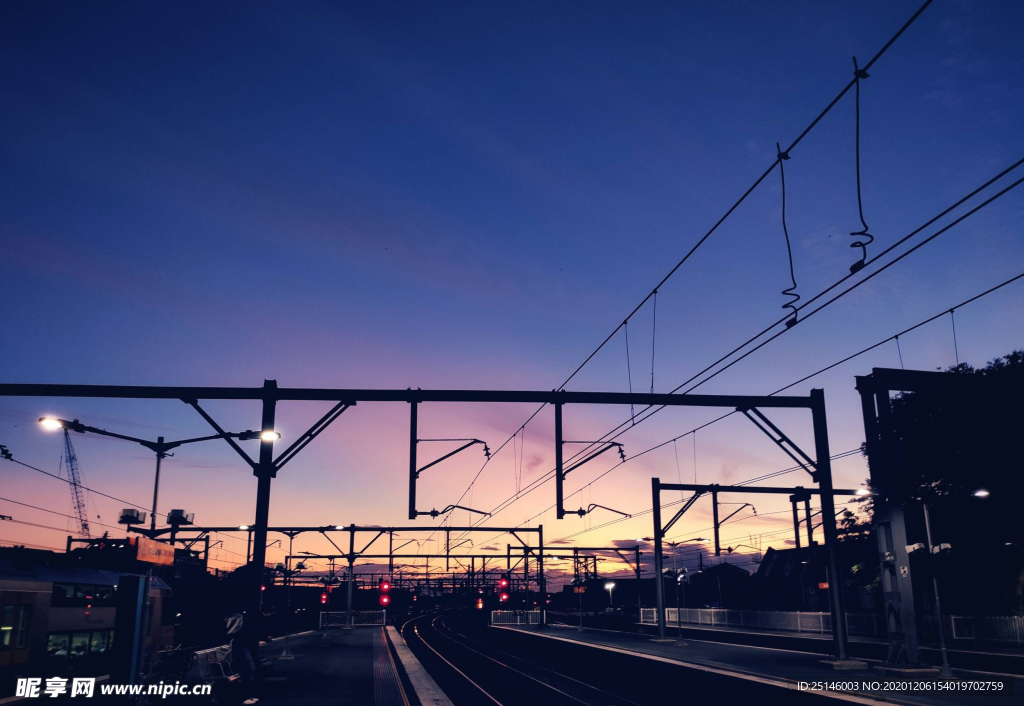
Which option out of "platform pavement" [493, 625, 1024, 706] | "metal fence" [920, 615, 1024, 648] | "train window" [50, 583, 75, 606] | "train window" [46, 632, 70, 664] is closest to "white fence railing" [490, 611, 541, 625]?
"platform pavement" [493, 625, 1024, 706]

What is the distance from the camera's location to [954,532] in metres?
38.2

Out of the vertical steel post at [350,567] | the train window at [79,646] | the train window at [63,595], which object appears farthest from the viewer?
the vertical steel post at [350,567]

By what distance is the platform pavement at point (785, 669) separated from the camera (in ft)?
54.7

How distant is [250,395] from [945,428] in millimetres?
37247

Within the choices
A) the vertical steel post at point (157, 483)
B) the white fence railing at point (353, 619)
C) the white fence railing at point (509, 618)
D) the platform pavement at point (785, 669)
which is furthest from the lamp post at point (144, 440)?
the white fence railing at point (509, 618)

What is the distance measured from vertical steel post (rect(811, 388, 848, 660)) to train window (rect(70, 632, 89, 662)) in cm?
2564

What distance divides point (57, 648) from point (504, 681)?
601 inches

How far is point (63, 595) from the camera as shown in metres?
26.7

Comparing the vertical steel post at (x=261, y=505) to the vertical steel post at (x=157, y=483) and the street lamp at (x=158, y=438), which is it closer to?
the street lamp at (x=158, y=438)

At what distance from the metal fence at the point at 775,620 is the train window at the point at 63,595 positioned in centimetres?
2577

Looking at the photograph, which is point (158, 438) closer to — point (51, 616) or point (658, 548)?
point (51, 616)

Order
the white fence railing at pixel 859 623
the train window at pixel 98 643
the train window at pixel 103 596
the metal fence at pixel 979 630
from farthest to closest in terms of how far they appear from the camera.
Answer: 1. the white fence railing at pixel 859 623
2. the metal fence at pixel 979 630
3. the train window at pixel 103 596
4. the train window at pixel 98 643

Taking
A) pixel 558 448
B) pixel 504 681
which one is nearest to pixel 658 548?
pixel 504 681

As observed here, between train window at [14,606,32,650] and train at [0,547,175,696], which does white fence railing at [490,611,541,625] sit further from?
train window at [14,606,32,650]
